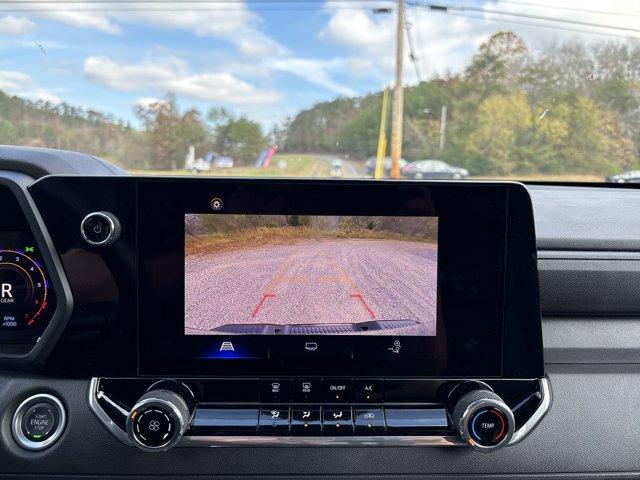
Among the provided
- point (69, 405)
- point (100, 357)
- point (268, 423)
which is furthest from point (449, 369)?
point (69, 405)

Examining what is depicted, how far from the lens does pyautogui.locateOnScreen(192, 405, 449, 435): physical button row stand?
2.06m

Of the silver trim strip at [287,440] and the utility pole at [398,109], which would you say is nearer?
the silver trim strip at [287,440]

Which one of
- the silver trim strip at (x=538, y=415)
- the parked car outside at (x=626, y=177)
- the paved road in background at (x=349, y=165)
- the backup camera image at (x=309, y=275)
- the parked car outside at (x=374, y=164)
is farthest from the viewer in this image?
the parked car outside at (x=626, y=177)

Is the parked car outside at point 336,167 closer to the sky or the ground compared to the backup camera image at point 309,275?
closer to the sky

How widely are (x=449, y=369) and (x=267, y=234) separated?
0.80 metres

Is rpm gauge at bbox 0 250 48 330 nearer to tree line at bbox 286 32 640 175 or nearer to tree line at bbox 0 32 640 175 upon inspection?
tree line at bbox 0 32 640 175

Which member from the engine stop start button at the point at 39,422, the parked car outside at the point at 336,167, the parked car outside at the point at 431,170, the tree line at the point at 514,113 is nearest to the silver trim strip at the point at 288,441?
the engine stop start button at the point at 39,422

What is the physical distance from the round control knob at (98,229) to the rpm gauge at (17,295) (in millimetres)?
295

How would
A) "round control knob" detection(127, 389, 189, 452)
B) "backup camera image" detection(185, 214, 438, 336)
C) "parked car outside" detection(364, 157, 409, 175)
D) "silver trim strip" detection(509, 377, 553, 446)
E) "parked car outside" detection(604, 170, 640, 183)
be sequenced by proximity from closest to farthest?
"round control knob" detection(127, 389, 189, 452), "backup camera image" detection(185, 214, 438, 336), "silver trim strip" detection(509, 377, 553, 446), "parked car outside" detection(364, 157, 409, 175), "parked car outside" detection(604, 170, 640, 183)

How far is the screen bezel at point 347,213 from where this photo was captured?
2039 millimetres

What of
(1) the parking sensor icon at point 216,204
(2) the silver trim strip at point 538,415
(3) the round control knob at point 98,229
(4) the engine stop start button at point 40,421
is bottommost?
(4) the engine stop start button at point 40,421

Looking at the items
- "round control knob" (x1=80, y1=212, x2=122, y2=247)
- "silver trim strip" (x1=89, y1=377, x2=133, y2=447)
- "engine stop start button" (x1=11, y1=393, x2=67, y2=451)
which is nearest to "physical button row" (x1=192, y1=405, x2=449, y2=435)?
"silver trim strip" (x1=89, y1=377, x2=133, y2=447)

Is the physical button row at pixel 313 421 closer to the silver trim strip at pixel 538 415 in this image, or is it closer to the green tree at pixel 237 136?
the silver trim strip at pixel 538 415

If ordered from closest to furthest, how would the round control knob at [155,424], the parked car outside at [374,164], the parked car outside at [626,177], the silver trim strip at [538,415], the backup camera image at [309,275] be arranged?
the round control knob at [155,424], the backup camera image at [309,275], the silver trim strip at [538,415], the parked car outside at [374,164], the parked car outside at [626,177]
